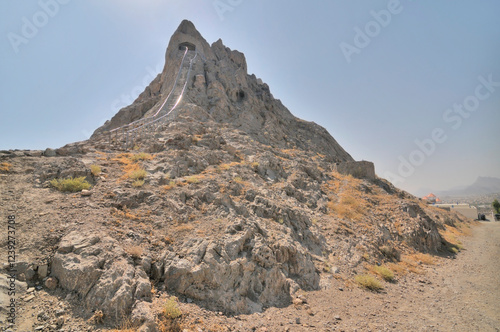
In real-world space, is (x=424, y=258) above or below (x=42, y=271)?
below

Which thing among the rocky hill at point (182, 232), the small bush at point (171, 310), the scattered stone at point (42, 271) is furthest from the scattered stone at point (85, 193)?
the small bush at point (171, 310)

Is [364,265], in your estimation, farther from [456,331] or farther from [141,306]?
[141,306]

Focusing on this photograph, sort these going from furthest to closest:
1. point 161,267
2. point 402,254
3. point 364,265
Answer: point 402,254
point 364,265
point 161,267

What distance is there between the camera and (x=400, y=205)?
16.8m

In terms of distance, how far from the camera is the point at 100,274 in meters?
5.53

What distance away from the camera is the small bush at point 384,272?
398 inches

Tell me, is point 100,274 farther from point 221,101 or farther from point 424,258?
point 221,101

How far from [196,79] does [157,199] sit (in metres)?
20.2

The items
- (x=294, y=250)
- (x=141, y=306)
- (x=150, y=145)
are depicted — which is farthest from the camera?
(x=150, y=145)

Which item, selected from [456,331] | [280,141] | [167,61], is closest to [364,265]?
[456,331]

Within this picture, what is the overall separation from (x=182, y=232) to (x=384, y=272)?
27.9ft

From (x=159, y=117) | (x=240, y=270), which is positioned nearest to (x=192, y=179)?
(x=240, y=270)

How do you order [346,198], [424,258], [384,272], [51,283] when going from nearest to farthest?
[51,283] → [384,272] → [424,258] → [346,198]

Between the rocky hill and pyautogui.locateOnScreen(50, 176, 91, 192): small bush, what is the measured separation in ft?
0.19
